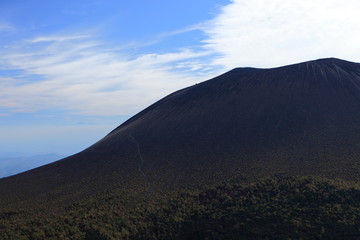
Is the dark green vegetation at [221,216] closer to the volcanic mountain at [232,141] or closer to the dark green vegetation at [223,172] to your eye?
the dark green vegetation at [223,172]

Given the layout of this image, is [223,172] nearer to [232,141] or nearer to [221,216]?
[221,216]

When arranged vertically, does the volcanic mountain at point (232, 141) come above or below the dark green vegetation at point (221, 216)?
above

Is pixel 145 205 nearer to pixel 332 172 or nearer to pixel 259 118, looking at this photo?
pixel 332 172

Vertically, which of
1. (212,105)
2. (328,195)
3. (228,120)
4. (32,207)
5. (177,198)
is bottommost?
(328,195)

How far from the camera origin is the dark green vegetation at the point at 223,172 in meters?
29.3

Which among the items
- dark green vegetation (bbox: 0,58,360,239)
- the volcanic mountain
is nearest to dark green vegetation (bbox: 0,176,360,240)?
dark green vegetation (bbox: 0,58,360,239)

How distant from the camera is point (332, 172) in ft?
129

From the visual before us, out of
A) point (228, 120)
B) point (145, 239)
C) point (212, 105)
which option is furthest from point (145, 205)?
point (212, 105)

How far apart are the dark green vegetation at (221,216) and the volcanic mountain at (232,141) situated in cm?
527

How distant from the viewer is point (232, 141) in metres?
60.2

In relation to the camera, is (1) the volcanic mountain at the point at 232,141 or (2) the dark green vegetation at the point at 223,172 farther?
(1) the volcanic mountain at the point at 232,141

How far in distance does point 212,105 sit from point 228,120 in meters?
12.3

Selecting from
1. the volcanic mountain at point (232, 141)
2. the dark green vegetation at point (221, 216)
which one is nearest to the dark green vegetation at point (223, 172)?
the dark green vegetation at point (221, 216)

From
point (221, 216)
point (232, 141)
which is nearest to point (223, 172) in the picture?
point (221, 216)
